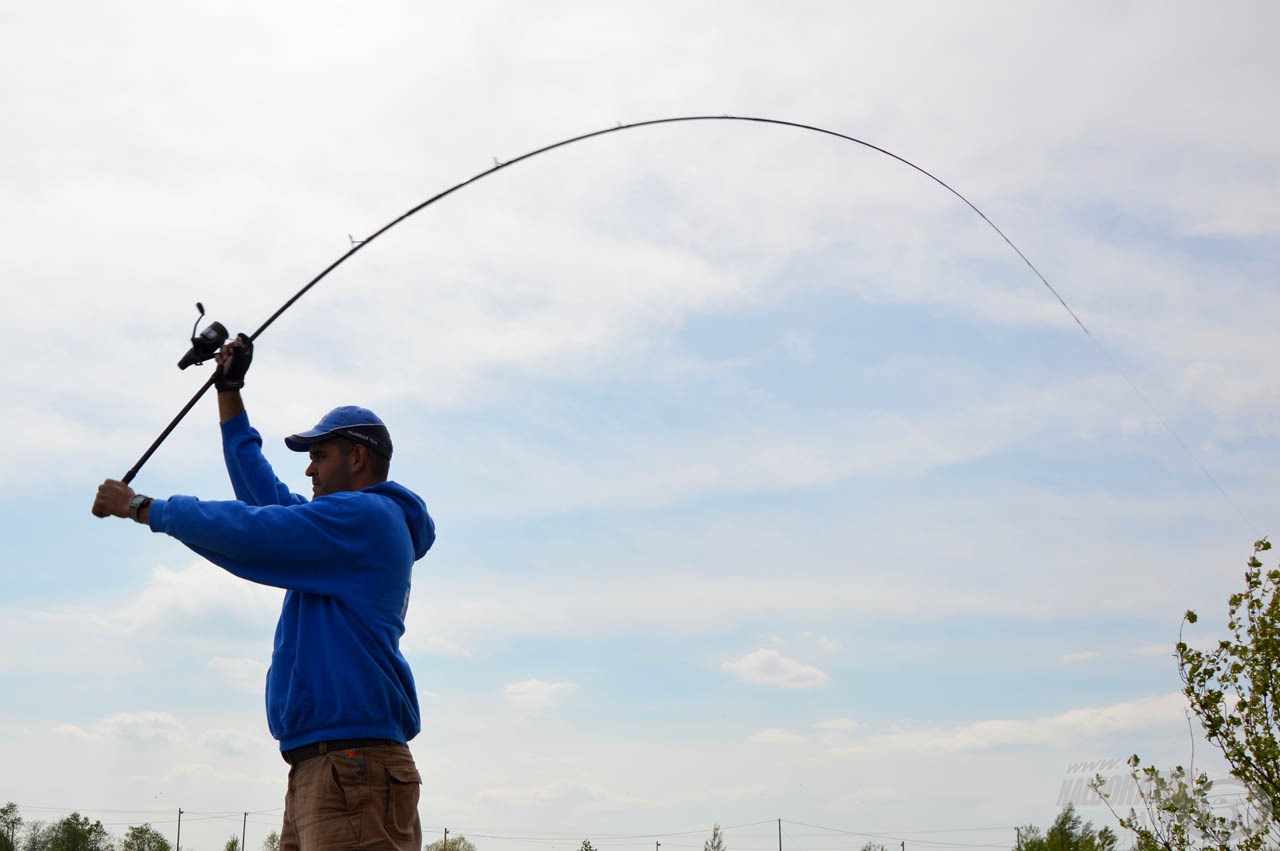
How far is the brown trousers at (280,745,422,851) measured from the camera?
4.35 m

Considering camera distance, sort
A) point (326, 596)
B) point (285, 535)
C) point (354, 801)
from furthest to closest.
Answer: point (326, 596) → point (285, 535) → point (354, 801)

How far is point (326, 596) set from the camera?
4.68 m

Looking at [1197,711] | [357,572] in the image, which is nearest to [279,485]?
[357,572]

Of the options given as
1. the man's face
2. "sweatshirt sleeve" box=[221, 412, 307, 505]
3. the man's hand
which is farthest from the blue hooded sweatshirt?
"sweatshirt sleeve" box=[221, 412, 307, 505]

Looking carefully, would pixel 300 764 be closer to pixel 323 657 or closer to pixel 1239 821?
pixel 323 657

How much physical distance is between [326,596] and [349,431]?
2.55ft

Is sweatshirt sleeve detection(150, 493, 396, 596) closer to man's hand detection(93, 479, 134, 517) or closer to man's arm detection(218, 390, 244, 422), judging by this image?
man's hand detection(93, 479, 134, 517)

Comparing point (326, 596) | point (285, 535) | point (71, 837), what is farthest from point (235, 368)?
point (71, 837)

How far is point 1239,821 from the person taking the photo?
908 cm

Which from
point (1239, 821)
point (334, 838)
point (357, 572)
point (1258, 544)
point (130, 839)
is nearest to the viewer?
point (334, 838)

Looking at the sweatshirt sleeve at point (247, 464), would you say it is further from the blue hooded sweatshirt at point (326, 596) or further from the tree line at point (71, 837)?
the tree line at point (71, 837)

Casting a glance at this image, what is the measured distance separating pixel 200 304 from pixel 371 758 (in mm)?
2248

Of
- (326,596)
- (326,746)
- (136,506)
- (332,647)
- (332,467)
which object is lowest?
(326,746)

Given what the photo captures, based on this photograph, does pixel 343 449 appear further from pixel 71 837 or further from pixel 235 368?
pixel 71 837
